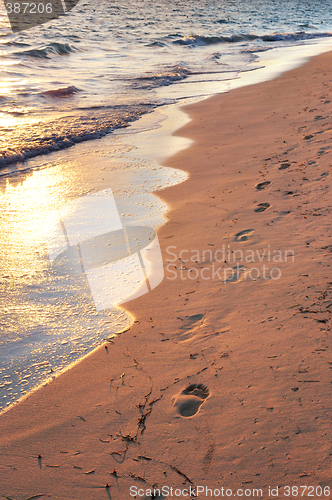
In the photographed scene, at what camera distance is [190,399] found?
2004mm

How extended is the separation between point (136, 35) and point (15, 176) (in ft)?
77.8

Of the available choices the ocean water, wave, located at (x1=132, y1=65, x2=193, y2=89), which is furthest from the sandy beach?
wave, located at (x1=132, y1=65, x2=193, y2=89)

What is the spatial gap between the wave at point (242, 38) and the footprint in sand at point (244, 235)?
2353cm

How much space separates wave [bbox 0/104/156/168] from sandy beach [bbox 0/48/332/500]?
4493 millimetres

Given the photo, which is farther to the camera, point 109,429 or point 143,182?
point 143,182

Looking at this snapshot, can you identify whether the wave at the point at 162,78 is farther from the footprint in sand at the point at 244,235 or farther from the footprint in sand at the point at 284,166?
the footprint in sand at the point at 244,235

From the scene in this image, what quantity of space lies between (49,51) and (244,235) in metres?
19.3

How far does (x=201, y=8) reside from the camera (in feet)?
133

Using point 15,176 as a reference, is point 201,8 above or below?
above

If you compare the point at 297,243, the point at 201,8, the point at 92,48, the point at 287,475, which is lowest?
the point at 287,475

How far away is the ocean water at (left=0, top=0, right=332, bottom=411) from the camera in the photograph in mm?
2627

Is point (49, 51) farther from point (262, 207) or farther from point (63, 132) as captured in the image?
point (262, 207)

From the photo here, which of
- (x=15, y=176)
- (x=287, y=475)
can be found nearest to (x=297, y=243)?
(x=287, y=475)

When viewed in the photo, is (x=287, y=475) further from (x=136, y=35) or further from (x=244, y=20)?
(x=244, y=20)
